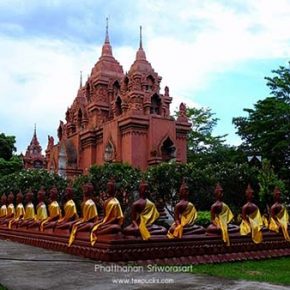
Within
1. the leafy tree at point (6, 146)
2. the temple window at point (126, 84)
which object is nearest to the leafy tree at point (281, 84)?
the temple window at point (126, 84)

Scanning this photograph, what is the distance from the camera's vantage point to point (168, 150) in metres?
33.8

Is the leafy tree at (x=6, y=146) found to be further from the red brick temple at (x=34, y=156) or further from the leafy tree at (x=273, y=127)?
the leafy tree at (x=273, y=127)

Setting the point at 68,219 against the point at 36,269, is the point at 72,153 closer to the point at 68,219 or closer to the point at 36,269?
the point at 68,219

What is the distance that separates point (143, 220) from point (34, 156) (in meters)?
46.2

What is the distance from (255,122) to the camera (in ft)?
Result: 111

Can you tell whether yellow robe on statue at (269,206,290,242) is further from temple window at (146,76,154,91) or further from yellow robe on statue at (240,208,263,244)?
temple window at (146,76,154,91)

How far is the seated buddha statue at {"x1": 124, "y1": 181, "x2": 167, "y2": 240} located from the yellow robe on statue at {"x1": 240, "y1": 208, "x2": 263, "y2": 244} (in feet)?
7.76

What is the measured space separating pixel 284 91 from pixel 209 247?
2659 centimetres

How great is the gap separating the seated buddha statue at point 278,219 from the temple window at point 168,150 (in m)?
20.6

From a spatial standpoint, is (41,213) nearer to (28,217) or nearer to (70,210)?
Result: (28,217)

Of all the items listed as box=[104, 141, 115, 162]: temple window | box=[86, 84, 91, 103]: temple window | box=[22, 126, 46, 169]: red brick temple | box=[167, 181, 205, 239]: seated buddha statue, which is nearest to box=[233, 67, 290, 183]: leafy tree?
box=[104, 141, 115, 162]: temple window

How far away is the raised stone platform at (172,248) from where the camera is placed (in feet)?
30.6

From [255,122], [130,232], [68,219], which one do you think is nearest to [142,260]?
[130,232]

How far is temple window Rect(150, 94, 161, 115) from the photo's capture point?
34906 mm
